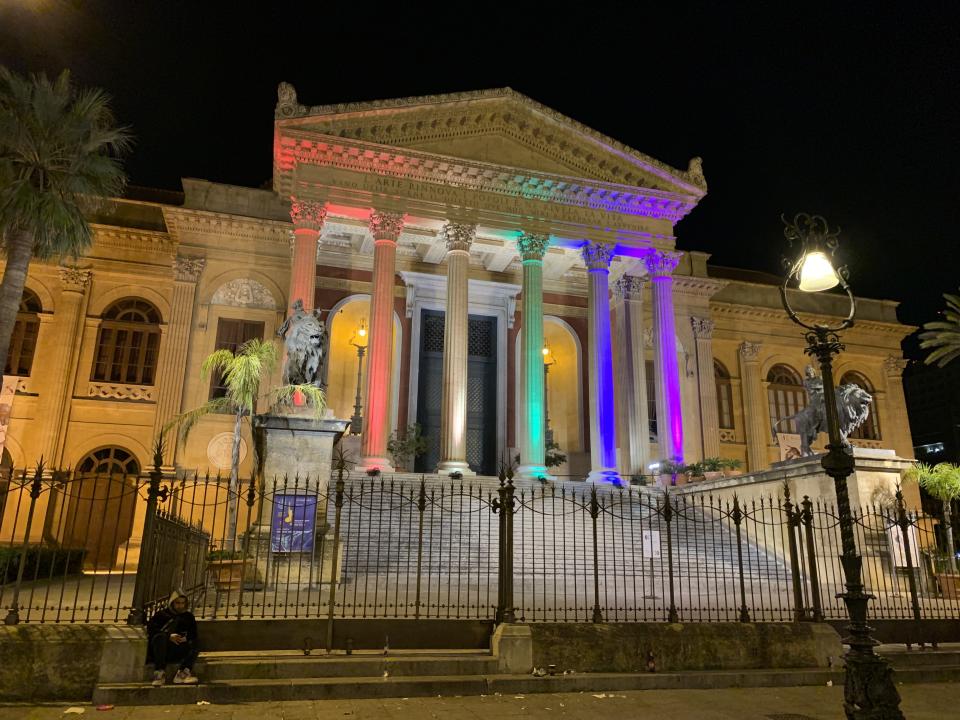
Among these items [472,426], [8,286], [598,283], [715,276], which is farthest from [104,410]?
[715,276]

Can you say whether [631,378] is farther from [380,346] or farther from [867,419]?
[867,419]

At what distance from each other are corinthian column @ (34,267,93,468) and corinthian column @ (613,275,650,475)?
725 inches

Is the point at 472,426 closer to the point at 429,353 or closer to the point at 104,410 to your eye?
the point at 429,353

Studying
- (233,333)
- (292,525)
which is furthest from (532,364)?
(292,525)

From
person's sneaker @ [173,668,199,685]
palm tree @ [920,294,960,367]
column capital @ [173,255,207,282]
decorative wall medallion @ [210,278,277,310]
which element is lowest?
person's sneaker @ [173,668,199,685]

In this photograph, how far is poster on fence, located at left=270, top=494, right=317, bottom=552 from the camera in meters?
11.3

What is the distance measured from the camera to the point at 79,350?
941 inches

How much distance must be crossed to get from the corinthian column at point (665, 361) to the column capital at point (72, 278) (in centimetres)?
1959

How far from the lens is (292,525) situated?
11.2 metres

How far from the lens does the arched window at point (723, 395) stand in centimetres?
3072

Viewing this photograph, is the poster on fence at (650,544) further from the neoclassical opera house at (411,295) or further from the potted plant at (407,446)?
the potted plant at (407,446)

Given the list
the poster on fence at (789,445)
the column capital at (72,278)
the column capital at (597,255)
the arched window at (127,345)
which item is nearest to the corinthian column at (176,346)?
the arched window at (127,345)

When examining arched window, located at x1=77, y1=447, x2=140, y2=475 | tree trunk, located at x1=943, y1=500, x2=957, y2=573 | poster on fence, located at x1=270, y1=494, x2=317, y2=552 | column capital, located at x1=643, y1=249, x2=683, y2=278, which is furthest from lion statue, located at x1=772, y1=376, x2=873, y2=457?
arched window, located at x1=77, y1=447, x2=140, y2=475

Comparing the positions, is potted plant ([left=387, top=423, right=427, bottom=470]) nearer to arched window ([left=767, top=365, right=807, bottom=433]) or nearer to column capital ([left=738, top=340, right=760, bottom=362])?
column capital ([left=738, top=340, right=760, bottom=362])
